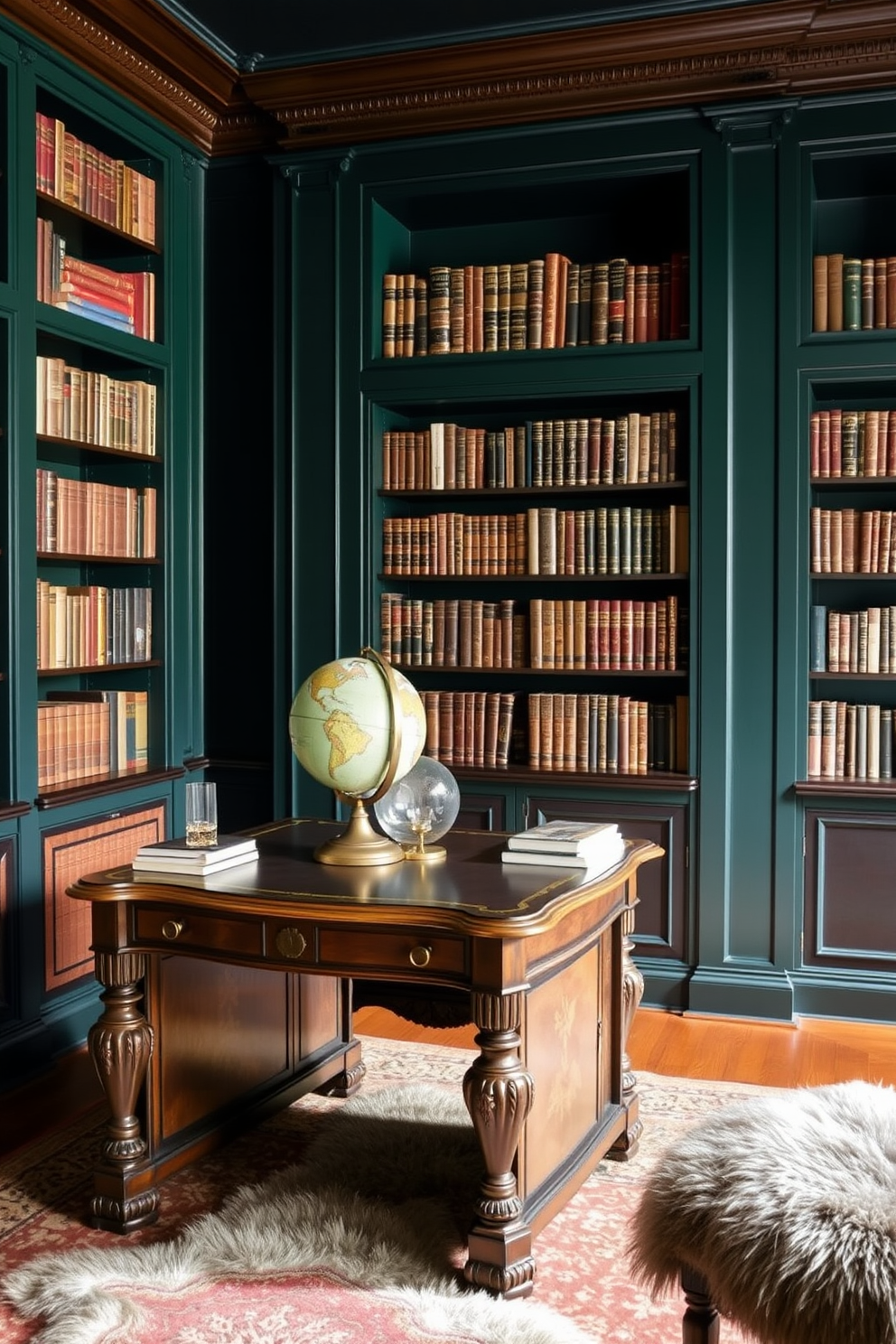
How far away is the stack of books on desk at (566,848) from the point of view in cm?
274

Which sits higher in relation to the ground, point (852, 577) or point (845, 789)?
point (852, 577)

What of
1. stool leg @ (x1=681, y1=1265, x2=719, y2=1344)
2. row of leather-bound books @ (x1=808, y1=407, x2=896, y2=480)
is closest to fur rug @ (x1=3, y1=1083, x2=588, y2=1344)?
stool leg @ (x1=681, y1=1265, x2=719, y2=1344)

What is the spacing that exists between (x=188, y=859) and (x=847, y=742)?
8.20ft

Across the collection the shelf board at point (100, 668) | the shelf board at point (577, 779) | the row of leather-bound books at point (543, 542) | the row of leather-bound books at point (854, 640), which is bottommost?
the shelf board at point (577, 779)

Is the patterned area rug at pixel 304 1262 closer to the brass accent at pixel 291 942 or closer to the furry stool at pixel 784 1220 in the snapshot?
the furry stool at pixel 784 1220

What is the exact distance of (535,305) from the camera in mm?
4461

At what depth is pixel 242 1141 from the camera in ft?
10.4

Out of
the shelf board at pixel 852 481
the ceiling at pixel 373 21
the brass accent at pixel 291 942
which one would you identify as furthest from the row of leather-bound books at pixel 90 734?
the shelf board at pixel 852 481

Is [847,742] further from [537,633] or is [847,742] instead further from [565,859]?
[565,859]

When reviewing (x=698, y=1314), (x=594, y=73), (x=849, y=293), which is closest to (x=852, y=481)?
(x=849, y=293)

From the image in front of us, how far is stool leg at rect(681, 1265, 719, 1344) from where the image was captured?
197cm

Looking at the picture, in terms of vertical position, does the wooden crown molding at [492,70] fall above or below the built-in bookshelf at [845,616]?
above

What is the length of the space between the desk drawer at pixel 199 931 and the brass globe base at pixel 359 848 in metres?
0.31

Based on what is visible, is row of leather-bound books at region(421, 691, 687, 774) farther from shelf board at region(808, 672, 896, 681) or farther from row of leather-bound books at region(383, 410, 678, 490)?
row of leather-bound books at region(383, 410, 678, 490)
